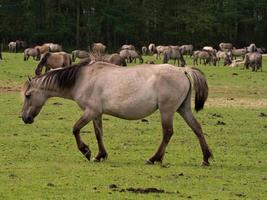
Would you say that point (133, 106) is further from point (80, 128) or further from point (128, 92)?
point (80, 128)

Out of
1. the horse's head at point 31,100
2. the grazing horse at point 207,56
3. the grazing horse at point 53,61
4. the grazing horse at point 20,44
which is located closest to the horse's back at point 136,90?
the horse's head at point 31,100

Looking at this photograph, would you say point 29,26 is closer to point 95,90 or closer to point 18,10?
point 18,10

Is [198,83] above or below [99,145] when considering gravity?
above

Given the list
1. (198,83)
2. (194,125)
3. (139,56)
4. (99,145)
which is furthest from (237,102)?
(139,56)

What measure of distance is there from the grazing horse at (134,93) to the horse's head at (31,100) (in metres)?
0.48

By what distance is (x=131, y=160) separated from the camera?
13.1m

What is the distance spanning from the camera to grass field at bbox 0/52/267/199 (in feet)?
33.2

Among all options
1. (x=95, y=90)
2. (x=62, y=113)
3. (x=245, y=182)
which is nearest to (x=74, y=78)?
(x=95, y=90)

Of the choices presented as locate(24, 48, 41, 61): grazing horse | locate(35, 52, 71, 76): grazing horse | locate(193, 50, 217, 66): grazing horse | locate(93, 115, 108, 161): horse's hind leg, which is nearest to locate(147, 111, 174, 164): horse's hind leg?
locate(93, 115, 108, 161): horse's hind leg

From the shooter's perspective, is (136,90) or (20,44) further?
(20,44)

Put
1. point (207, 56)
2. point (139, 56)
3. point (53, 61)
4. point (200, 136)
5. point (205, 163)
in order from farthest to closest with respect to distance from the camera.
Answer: point (207, 56) → point (139, 56) → point (53, 61) → point (200, 136) → point (205, 163)

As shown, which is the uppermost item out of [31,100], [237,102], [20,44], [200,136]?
[31,100]

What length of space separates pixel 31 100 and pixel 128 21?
2640 inches

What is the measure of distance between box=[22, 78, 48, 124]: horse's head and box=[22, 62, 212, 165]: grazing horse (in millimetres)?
476
